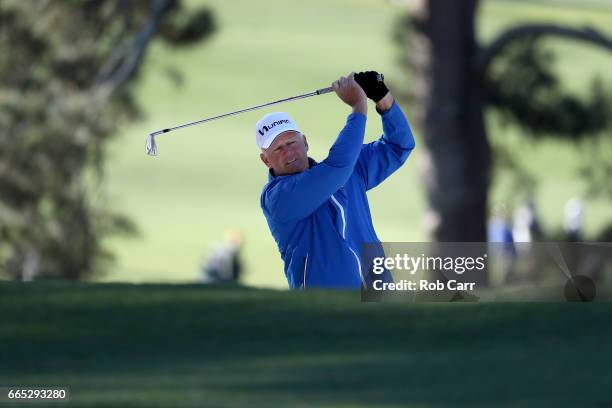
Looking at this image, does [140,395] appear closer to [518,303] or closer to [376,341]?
[376,341]

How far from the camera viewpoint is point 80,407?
4.78 metres

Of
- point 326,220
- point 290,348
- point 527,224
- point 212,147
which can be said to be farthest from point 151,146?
point 212,147

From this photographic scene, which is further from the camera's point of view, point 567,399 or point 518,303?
point 518,303

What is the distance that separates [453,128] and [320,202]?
14.7 meters

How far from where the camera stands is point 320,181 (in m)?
4.82

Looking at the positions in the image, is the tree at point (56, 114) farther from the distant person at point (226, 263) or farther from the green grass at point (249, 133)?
the distant person at point (226, 263)

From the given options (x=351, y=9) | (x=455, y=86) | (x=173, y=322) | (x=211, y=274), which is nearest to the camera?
(x=173, y=322)

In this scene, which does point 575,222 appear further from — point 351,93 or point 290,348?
point 351,93

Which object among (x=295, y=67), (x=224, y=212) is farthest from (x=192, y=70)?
(x=224, y=212)

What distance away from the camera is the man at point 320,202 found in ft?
15.6

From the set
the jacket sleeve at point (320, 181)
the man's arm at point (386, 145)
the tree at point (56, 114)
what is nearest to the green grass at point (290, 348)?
the jacket sleeve at point (320, 181)

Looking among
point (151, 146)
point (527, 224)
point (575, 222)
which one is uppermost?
point (575, 222)

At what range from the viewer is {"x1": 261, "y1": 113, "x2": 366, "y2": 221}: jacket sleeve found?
481 cm

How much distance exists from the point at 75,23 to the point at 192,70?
107ft
